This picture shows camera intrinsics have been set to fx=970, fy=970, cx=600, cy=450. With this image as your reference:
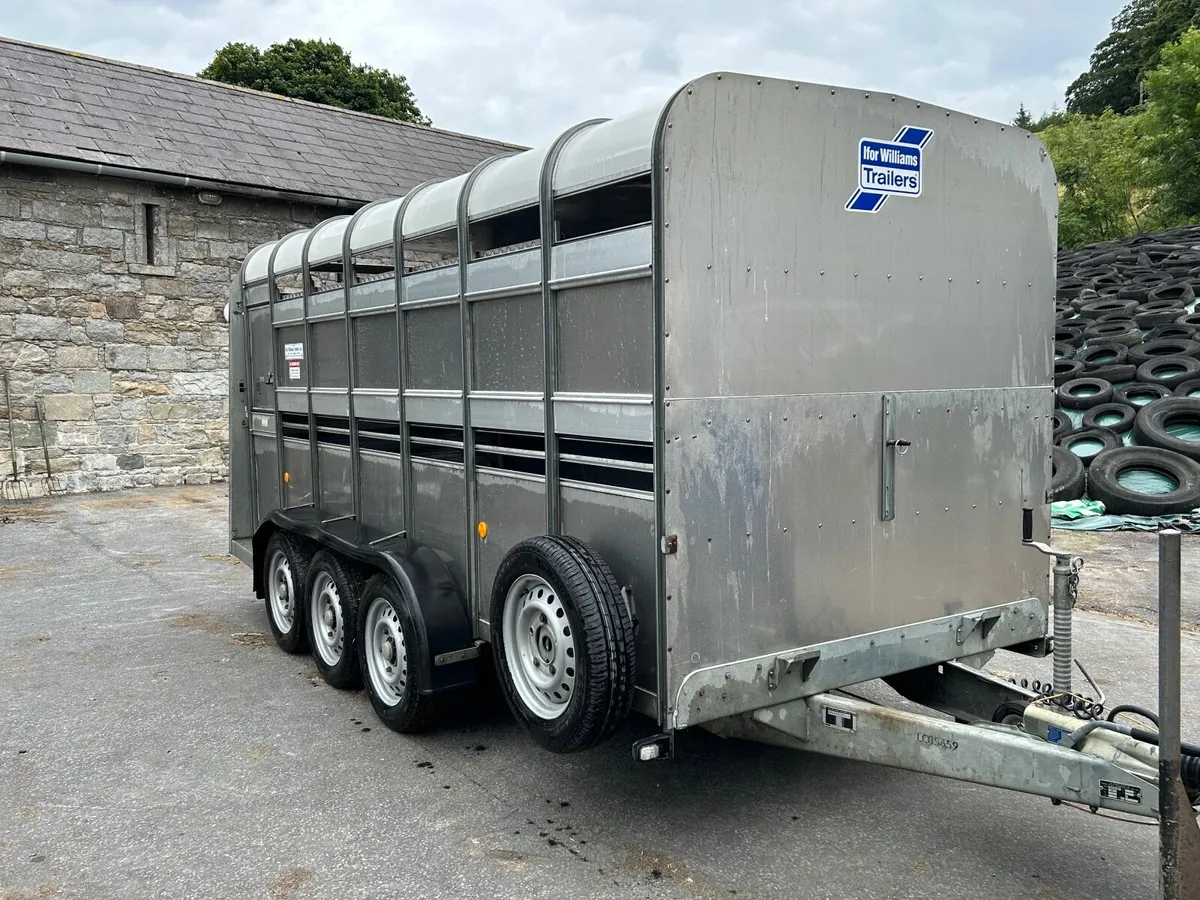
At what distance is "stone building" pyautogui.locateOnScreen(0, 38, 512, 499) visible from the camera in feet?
43.4

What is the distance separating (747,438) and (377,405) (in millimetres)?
2540

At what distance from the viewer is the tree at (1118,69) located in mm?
63000

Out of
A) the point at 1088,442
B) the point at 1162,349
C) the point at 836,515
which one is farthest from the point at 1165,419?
the point at 836,515

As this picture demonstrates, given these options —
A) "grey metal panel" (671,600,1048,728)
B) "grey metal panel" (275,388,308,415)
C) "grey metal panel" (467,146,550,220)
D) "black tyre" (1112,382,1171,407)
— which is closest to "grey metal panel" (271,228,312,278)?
"grey metal panel" (275,388,308,415)

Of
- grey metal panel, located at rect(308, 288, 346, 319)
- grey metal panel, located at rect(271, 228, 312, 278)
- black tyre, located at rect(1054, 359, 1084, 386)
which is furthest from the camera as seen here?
black tyre, located at rect(1054, 359, 1084, 386)

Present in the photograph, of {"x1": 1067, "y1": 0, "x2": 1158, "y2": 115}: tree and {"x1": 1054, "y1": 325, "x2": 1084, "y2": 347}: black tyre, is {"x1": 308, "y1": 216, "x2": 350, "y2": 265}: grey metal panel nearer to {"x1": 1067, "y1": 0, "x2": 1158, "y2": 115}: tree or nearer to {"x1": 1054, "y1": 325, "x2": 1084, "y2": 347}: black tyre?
{"x1": 1054, "y1": 325, "x2": 1084, "y2": 347}: black tyre

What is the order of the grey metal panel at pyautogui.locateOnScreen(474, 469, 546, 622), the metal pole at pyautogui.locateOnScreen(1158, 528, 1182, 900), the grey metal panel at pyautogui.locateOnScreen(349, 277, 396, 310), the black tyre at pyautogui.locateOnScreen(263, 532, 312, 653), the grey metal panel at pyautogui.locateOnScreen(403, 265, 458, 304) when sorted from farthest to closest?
the black tyre at pyautogui.locateOnScreen(263, 532, 312, 653)
the grey metal panel at pyautogui.locateOnScreen(349, 277, 396, 310)
the grey metal panel at pyautogui.locateOnScreen(403, 265, 458, 304)
the grey metal panel at pyautogui.locateOnScreen(474, 469, 546, 622)
the metal pole at pyautogui.locateOnScreen(1158, 528, 1182, 900)

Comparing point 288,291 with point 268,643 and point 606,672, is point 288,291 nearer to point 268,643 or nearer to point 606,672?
point 268,643

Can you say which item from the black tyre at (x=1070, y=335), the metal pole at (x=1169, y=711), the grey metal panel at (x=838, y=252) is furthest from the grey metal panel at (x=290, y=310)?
→ the black tyre at (x=1070, y=335)

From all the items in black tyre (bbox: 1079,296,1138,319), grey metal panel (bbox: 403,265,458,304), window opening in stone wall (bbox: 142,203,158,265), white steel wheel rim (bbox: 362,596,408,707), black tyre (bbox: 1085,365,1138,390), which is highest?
window opening in stone wall (bbox: 142,203,158,265)

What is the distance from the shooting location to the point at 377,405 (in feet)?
17.6

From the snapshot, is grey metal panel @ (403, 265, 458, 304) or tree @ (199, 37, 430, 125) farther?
tree @ (199, 37, 430, 125)

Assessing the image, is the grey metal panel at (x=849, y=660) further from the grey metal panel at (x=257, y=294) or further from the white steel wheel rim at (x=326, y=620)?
the grey metal panel at (x=257, y=294)

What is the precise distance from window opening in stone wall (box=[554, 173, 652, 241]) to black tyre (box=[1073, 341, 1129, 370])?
1073cm
